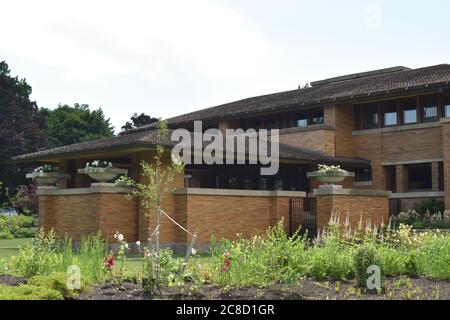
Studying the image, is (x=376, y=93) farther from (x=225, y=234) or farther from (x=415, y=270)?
(x=415, y=270)

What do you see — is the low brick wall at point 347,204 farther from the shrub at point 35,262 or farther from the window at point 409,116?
the shrub at point 35,262

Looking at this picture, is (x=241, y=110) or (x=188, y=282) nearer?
(x=188, y=282)

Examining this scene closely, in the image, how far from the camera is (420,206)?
2820 centimetres

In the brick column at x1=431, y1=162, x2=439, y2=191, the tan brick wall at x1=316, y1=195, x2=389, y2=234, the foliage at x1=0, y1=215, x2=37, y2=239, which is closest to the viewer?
the tan brick wall at x1=316, y1=195, x2=389, y2=234

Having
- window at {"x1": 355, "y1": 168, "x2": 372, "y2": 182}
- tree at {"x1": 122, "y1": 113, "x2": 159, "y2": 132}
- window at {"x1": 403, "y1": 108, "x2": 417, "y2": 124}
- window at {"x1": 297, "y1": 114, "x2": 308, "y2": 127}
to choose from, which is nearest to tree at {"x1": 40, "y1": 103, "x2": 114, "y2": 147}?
tree at {"x1": 122, "y1": 113, "x2": 159, "y2": 132}

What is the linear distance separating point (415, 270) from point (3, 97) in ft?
182

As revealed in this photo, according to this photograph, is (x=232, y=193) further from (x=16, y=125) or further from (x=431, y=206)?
(x=16, y=125)

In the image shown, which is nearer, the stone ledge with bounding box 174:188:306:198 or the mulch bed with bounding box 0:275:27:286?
the mulch bed with bounding box 0:275:27:286

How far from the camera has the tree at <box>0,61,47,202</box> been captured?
54875 millimetres

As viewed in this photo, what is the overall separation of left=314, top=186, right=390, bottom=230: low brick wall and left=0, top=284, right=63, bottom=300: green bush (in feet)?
49.1

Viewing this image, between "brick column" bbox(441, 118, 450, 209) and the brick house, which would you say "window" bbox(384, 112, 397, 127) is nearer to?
the brick house

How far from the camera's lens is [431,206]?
27906mm
